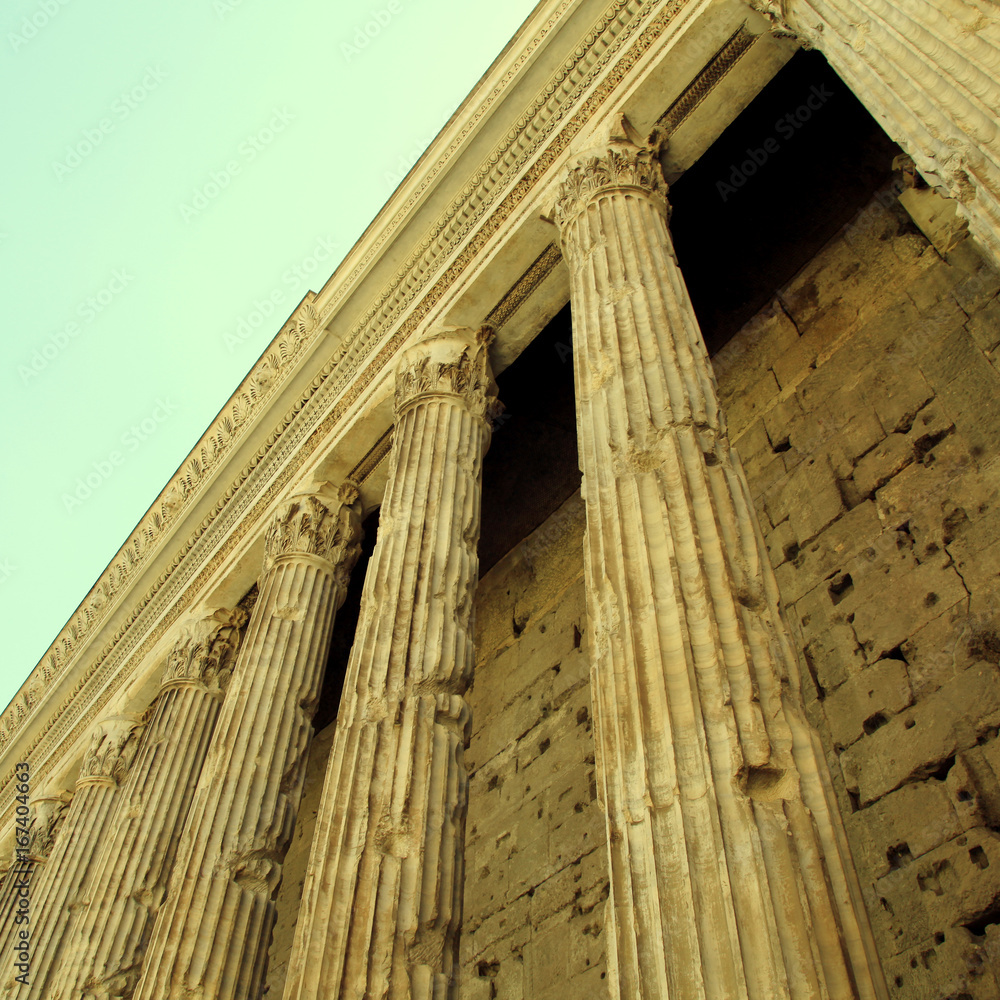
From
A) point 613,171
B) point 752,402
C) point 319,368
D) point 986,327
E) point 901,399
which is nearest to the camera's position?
point 986,327

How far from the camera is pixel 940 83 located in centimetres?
373

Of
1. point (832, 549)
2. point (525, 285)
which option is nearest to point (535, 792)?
point (832, 549)

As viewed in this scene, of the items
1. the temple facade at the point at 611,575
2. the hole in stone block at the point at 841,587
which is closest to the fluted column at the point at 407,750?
the temple facade at the point at 611,575

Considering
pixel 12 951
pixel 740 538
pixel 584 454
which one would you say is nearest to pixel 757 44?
pixel 584 454

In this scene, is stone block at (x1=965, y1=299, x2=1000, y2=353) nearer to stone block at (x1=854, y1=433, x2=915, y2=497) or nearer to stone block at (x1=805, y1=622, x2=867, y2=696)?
stone block at (x1=854, y1=433, x2=915, y2=497)

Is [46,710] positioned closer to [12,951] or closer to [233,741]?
[12,951]

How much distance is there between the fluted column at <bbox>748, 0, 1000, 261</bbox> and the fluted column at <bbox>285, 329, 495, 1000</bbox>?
3.64 metres

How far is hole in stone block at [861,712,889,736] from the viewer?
223 inches

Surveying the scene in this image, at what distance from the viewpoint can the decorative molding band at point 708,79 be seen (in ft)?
21.2

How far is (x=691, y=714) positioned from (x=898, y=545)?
11.2 ft

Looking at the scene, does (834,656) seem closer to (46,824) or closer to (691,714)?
(691,714)

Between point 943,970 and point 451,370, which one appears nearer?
point 943,970

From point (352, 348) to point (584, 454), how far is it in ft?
15.7

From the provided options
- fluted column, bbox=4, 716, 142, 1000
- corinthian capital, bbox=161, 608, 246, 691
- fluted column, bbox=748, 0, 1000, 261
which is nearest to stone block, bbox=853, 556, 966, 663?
fluted column, bbox=748, 0, 1000, 261
